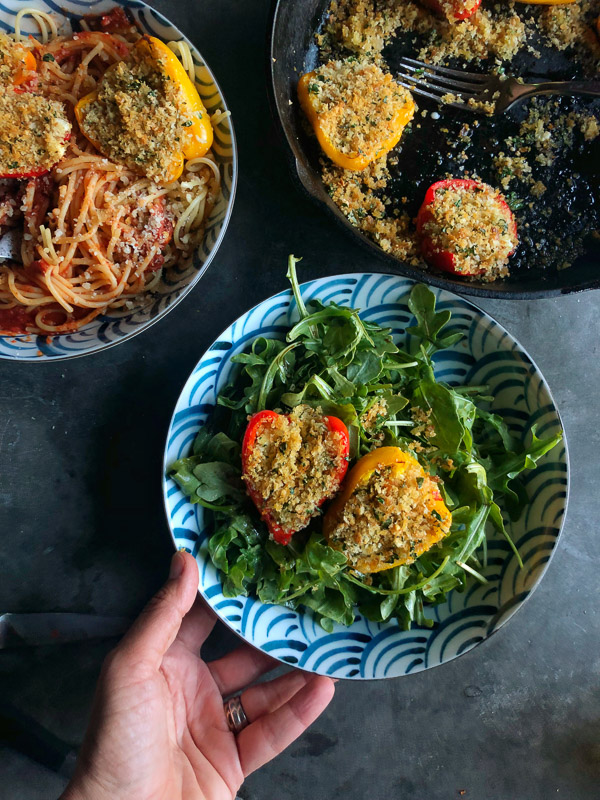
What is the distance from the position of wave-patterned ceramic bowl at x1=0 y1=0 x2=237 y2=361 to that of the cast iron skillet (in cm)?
21

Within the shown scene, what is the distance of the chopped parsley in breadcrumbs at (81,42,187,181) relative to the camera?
156cm

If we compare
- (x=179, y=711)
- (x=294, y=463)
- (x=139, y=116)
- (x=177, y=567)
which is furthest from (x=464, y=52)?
(x=179, y=711)

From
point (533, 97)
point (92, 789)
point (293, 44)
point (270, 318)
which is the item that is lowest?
point (92, 789)

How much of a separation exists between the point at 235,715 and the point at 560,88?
2113mm

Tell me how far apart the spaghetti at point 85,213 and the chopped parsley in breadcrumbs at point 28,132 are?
0.07 metres

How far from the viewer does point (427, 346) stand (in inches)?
67.3

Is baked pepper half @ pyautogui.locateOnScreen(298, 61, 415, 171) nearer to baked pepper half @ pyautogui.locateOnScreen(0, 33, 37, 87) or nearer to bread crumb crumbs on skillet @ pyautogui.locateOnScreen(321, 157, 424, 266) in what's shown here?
bread crumb crumbs on skillet @ pyautogui.locateOnScreen(321, 157, 424, 266)

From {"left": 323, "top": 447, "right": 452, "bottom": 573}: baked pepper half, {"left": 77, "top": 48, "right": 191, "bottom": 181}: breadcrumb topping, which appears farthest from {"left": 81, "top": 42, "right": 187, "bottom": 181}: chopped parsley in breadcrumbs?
{"left": 323, "top": 447, "right": 452, "bottom": 573}: baked pepper half

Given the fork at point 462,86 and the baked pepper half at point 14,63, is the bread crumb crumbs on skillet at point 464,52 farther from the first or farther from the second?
the baked pepper half at point 14,63

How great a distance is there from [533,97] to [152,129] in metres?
1.16

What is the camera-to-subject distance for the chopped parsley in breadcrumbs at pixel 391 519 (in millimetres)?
1413

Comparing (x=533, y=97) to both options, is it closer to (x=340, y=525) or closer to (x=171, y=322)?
(x=171, y=322)

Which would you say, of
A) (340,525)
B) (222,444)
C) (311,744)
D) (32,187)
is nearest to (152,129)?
(32,187)

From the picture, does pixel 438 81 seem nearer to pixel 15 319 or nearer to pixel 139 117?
pixel 139 117
